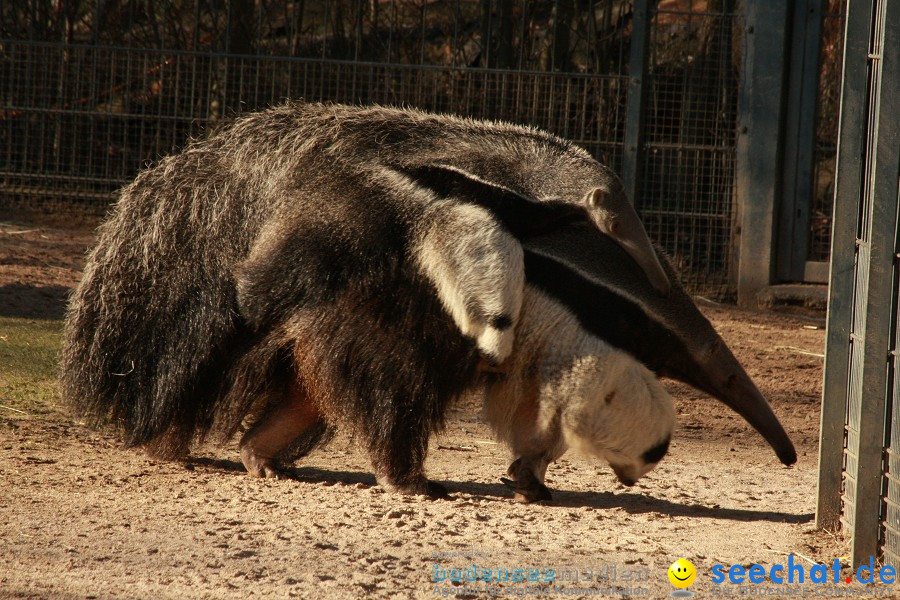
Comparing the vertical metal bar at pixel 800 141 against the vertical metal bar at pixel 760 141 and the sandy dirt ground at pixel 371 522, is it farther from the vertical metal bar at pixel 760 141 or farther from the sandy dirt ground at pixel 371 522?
the sandy dirt ground at pixel 371 522

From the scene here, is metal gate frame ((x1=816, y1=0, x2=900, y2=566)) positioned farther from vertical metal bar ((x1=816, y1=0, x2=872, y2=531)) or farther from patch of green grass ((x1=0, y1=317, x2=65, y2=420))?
patch of green grass ((x1=0, y1=317, x2=65, y2=420))

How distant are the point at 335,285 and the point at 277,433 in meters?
0.95

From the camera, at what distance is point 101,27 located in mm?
12055

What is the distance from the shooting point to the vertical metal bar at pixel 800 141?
10.4 metres

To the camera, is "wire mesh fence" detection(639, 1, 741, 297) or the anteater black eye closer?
the anteater black eye

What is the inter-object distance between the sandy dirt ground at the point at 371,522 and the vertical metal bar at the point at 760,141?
14.0 feet

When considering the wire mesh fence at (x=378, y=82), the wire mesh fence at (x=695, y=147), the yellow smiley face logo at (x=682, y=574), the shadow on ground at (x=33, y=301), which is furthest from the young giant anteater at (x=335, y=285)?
the wire mesh fence at (x=695, y=147)

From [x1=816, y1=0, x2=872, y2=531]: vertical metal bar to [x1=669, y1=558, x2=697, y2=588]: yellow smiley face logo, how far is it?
93cm

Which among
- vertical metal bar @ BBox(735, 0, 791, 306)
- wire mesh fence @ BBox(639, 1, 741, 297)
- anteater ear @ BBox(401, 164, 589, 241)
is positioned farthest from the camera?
wire mesh fence @ BBox(639, 1, 741, 297)

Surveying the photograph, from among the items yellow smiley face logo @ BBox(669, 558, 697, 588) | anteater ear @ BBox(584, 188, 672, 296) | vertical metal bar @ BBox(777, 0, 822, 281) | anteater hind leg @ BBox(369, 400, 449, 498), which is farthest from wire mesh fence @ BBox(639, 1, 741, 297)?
yellow smiley face logo @ BBox(669, 558, 697, 588)

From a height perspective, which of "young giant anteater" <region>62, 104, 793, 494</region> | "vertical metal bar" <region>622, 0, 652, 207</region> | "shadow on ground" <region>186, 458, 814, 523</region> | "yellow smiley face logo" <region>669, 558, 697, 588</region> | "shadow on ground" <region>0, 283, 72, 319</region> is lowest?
"shadow on ground" <region>186, 458, 814, 523</region>

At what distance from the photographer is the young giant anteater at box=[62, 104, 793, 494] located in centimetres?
453

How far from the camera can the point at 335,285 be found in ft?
15.0

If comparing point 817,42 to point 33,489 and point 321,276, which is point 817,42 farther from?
point 33,489
